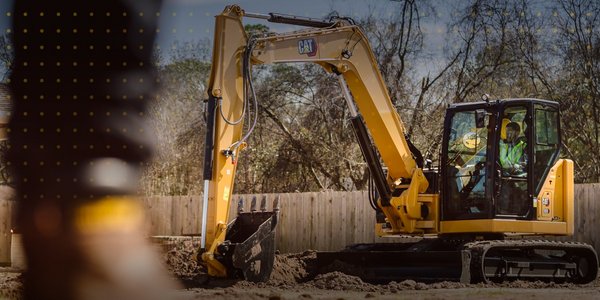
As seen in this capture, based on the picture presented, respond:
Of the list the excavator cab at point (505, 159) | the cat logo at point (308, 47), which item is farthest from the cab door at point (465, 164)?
the cat logo at point (308, 47)

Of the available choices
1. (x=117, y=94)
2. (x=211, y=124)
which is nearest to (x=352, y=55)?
(x=211, y=124)

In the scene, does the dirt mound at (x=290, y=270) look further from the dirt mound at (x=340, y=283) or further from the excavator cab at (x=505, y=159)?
the excavator cab at (x=505, y=159)

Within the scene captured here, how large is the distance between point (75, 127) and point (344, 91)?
10947 mm

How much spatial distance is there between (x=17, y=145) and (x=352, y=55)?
1095 cm

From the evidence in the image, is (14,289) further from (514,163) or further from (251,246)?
(514,163)

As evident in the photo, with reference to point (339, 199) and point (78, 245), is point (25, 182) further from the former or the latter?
point (339, 199)

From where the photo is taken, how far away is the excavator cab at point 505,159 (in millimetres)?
11859

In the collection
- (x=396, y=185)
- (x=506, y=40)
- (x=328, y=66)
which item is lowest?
(x=396, y=185)

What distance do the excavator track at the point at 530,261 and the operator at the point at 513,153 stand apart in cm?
103

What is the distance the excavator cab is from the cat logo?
247 cm

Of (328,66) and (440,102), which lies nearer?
(328,66)

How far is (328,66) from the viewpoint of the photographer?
12906 millimetres

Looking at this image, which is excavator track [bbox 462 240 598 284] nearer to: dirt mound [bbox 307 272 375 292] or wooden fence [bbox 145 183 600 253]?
dirt mound [bbox 307 272 375 292]

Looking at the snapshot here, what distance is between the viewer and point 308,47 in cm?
1226
